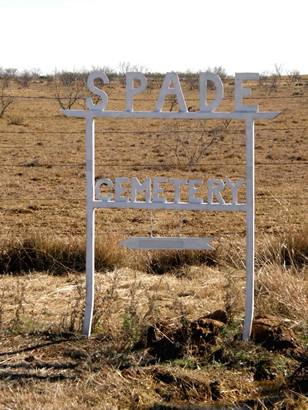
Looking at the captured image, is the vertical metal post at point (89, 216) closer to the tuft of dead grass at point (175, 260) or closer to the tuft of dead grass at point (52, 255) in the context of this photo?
the tuft of dead grass at point (52, 255)

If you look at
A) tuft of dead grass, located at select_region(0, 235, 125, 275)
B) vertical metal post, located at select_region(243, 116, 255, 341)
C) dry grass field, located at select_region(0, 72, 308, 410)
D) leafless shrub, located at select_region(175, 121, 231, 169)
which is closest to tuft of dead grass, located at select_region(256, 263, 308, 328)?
dry grass field, located at select_region(0, 72, 308, 410)

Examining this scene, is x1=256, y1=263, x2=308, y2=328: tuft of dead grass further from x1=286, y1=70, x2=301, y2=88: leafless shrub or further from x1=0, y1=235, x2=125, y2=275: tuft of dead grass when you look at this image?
x1=286, y1=70, x2=301, y2=88: leafless shrub

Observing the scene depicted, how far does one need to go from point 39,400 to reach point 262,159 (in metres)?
15.0

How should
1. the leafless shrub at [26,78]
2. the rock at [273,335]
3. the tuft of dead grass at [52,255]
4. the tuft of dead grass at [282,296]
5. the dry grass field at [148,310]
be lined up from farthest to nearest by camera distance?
the leafless shrub at [26,78], the tuft of dead grass at [52,255], the tuft of dead grass at [282,296], the rock at [273,335], the dry grass field at [148,310]

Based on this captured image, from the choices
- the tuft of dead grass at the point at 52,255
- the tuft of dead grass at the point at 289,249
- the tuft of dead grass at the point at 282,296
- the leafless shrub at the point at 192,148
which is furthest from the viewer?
the leafless shrub at the point at 192,148

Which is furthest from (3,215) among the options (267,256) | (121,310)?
(121,310)

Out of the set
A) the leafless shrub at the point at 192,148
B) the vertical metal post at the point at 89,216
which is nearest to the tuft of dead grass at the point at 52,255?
the vertical metal post at the point at 89,216

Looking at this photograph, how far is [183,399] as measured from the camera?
488cm

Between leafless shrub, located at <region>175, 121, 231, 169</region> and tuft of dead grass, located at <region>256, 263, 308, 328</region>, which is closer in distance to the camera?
tuft of dead grass, located at <region>256, 263, 308, 328</region>

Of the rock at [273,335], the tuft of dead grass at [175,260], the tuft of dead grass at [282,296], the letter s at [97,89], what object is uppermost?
the letter s at [97,89]

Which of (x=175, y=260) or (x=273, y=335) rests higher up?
(x=175, y=260)

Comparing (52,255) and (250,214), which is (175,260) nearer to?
(52,255)

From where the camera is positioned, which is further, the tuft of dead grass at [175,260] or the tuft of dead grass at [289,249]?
the tuft of dead grass at [175,260]

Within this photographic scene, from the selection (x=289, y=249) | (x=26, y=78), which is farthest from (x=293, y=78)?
(x=289, y=249)
